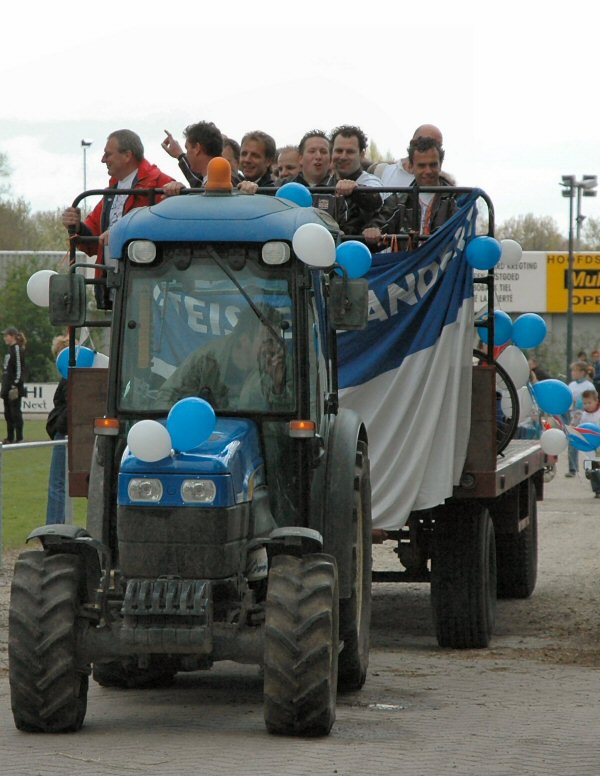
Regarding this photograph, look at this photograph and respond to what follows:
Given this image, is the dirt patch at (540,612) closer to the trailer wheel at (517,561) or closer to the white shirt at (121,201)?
the trailer wheel at (517,561)

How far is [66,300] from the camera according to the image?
26.6ft

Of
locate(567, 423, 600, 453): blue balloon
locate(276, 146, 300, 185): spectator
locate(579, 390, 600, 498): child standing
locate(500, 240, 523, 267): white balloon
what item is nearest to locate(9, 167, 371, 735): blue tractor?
locate(500, 240, 523, 267): white balloon

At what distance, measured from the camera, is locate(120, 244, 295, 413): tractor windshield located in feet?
26.7

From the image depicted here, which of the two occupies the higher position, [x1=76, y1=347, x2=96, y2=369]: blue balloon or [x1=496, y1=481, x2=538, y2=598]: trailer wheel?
[x1=76, y1=347, x2=96, y2=369]: blue balloon

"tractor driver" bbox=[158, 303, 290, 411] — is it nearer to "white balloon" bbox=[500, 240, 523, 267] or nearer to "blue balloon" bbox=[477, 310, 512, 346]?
"white balloon" bbox=[500, 240, 523, 267]

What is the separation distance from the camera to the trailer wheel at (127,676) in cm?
909

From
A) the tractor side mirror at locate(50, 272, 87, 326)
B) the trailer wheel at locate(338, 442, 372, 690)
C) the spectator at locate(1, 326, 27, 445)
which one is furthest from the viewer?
the spectator at locate(1, 326, 27, 445)

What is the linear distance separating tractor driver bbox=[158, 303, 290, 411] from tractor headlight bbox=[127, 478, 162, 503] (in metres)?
0.61

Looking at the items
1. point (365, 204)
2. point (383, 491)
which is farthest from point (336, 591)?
point (365, 204)

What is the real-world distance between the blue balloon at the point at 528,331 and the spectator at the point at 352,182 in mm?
1388

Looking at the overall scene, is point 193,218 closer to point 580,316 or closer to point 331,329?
point 331,329

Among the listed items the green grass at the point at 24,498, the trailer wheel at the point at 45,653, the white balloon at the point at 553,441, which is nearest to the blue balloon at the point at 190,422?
the trailer wheel at the point at 45,653

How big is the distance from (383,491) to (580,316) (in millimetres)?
50385

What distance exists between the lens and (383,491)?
415 inches
